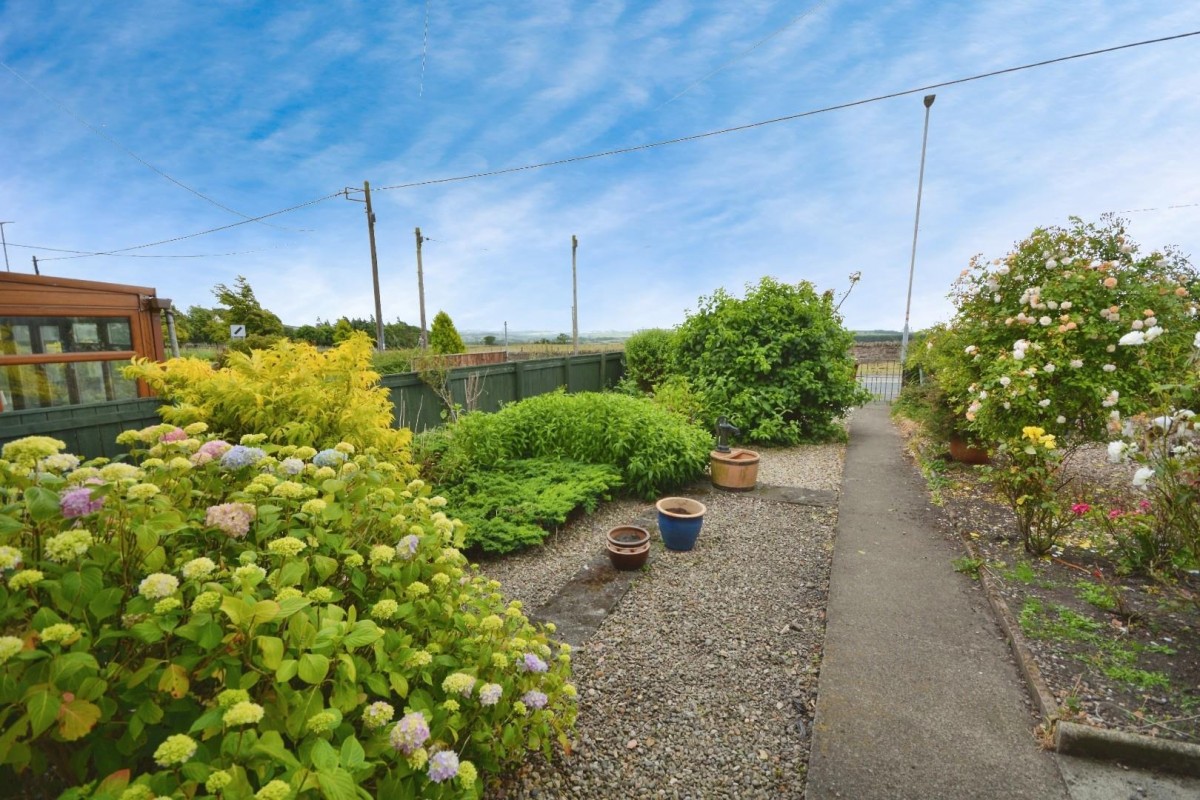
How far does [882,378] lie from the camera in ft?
48.8

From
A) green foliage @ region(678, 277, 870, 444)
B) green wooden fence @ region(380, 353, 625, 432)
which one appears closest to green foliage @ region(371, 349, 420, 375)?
green wooden fence @ region(380, 353, 625, 432)

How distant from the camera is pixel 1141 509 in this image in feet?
10.8

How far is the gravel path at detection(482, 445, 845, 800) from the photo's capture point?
1734 millimetres

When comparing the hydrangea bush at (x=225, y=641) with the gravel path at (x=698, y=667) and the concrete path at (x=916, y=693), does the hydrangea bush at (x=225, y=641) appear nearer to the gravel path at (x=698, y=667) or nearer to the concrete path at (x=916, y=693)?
the gravel path at (x=698, y=667)

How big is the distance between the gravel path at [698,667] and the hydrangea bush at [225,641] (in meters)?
0.56

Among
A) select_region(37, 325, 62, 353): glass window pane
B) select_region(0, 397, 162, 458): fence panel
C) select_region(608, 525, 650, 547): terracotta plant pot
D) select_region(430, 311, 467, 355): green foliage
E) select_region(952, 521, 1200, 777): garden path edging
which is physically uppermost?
select_region(430, 311, 467, 355): green foliage


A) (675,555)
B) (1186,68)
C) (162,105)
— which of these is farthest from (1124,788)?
(162,105)

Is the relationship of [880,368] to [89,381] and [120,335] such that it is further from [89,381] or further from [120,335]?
[89,381]

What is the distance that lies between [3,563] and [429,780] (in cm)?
91

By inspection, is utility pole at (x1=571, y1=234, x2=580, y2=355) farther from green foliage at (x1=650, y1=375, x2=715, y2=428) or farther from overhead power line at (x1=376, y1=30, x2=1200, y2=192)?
green foliage at (x1=650, y1=375, x2=715, y2=428)

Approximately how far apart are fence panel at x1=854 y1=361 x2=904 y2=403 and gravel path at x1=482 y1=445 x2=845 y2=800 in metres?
10.6

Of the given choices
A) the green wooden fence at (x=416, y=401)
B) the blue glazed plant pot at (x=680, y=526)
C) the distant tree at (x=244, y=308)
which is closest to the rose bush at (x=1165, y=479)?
the blue glazed plant pot at (x=680, y=526)

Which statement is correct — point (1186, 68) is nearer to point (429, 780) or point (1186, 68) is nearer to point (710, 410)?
point (710, 410)

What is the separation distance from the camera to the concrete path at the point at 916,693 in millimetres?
1694
